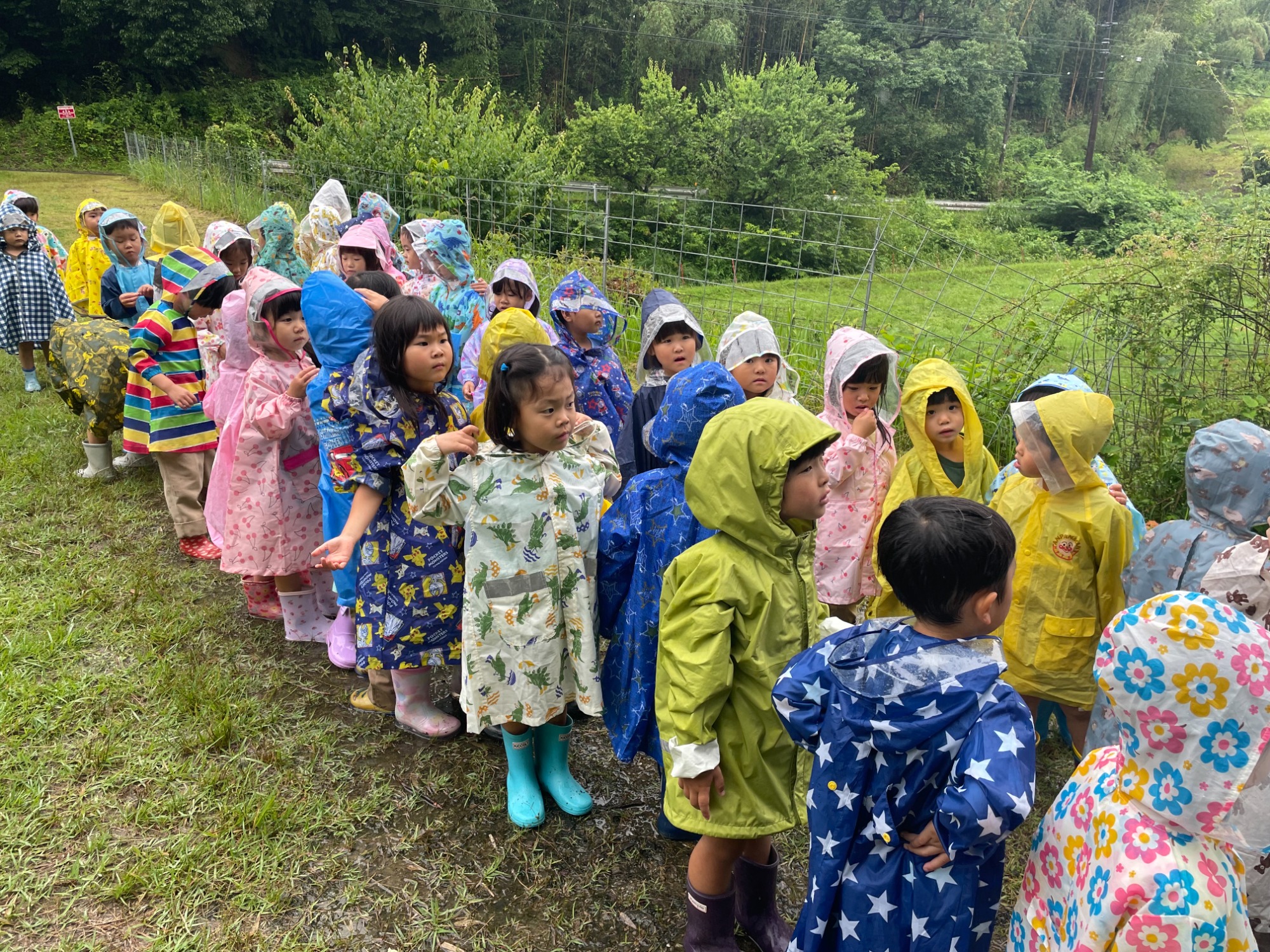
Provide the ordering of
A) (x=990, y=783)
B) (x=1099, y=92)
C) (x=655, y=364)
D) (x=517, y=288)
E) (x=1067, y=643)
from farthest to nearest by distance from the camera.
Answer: (x=1099, y=92) < (x=517, y=288) < (x=655, y=364) < (x=1067, y=643) < (x=990, y=783)

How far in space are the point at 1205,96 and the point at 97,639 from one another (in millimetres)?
54586

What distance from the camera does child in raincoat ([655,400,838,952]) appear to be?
6.29 ft

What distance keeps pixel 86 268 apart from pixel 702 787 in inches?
277

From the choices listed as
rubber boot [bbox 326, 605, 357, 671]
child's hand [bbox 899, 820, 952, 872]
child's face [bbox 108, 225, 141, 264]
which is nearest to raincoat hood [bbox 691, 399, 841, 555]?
child's hand [bbox 899, 820, 952, 872]

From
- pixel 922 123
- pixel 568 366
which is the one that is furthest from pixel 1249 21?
pixel 568 366

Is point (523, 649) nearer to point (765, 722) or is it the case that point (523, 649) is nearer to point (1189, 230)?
point (765, 722)

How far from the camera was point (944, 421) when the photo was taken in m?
3.02

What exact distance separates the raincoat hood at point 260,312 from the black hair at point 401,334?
37.3 inches

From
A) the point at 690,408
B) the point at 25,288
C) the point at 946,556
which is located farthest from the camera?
the point at 25,288

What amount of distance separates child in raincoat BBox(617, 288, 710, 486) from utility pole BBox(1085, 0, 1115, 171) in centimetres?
4020

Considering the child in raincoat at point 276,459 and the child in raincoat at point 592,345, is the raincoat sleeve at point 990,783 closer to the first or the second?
the child in raincoat at point 592,345

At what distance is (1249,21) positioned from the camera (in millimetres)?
46531

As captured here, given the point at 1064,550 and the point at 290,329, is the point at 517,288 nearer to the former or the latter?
the point at 290,329

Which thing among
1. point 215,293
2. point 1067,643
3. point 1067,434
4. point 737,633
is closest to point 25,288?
point 215,293
